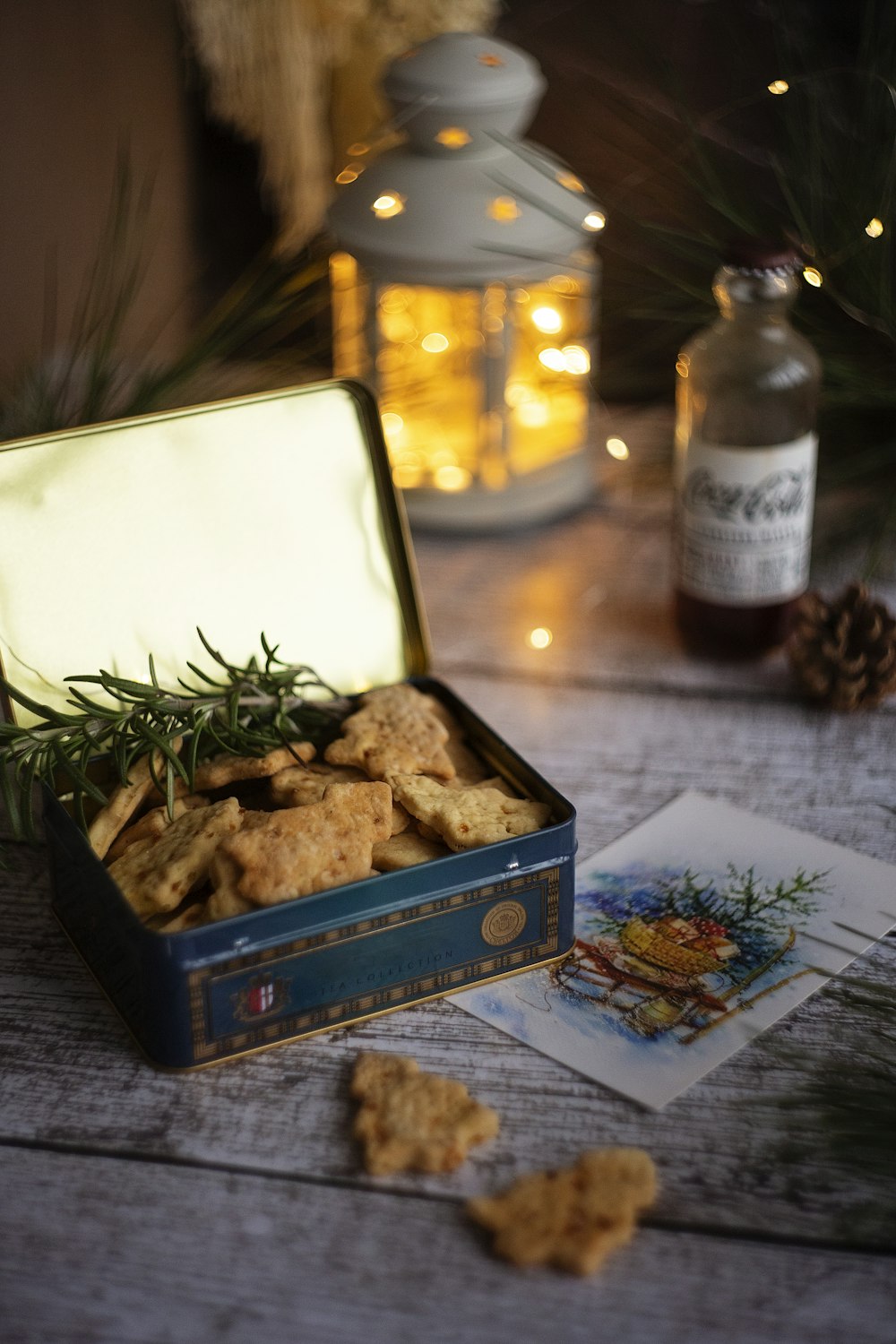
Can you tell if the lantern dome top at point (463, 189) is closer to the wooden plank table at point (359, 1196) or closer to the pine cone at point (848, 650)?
the pine cone at point (848, 650)

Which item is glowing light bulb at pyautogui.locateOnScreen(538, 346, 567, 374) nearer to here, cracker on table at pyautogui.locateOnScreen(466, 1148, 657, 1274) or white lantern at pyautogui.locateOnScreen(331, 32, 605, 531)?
white lantern at pyautogui.locateOnScreen(331, 32, 605, 531)

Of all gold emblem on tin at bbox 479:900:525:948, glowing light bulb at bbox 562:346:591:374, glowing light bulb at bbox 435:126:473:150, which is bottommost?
gold emblem on tin at bbox 479:900:525:948

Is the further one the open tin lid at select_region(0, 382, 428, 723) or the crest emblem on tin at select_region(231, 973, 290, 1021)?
the open tin lid at select_region(0, 382, 428, 723)

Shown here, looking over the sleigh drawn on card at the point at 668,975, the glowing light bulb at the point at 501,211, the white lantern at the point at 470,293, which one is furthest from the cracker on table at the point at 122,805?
the glowing light bulb at the point at 501,211

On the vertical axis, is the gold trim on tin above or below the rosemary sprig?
below

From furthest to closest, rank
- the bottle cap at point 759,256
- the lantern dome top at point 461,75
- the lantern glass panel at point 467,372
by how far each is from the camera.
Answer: the lantern glass panel at point 467,372, the lantern dome top at point 461,75, the bottle cap at point 759,256

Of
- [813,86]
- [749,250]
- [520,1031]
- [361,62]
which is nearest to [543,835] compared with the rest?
[520,1031]

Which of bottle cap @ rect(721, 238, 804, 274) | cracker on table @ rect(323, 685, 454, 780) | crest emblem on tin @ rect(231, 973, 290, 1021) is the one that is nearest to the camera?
crest emblem on tin @ rect(231, 973, 290, 1021)

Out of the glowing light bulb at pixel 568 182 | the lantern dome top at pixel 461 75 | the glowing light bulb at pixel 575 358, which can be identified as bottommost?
the glowing light bulb at pixel 575 358

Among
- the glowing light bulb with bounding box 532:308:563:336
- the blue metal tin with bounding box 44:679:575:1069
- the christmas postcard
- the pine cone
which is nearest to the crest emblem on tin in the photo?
the blue metal tin with bounding box 44:679:575:1069
